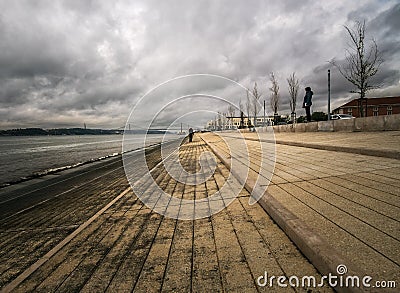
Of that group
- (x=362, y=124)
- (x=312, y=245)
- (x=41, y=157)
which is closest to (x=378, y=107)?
(x=362, y=124)

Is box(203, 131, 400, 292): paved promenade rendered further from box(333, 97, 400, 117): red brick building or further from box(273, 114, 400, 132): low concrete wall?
box(333, 97, 400, 117): red brick building

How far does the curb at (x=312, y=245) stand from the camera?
1659 millimetres

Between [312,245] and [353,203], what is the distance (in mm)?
1279

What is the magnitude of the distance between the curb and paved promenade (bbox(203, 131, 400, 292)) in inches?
1.3

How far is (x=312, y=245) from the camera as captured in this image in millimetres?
1998

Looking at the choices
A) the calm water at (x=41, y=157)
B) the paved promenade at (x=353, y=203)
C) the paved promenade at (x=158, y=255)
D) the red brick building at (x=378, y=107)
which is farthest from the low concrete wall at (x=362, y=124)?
the red brick building at (x=378, y=107)

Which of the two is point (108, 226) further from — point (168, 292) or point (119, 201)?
point (168, 292)

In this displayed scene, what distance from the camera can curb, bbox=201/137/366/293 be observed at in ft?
5.44

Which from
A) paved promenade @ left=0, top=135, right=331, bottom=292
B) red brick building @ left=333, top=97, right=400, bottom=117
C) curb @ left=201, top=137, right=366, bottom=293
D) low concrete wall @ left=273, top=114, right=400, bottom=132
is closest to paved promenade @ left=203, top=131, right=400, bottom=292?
curb @ left=201, top=137, right=366, bottom=293

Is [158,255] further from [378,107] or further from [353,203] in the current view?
[378,107]

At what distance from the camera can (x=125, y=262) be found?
2.57 meters

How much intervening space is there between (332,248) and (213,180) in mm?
4117

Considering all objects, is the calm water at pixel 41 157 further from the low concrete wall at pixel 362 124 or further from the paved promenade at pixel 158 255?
the low concrete wall at pixel 362 124

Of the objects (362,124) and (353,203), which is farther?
(362,124)
